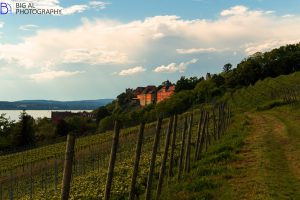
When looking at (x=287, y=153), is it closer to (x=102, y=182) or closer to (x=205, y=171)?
(x=205, y=171)

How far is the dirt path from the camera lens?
33.7ft

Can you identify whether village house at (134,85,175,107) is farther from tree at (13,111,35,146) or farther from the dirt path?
the dirt path

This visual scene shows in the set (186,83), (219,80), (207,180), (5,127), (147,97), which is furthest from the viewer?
(147,97)

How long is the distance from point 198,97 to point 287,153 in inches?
3352

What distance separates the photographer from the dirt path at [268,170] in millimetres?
10258

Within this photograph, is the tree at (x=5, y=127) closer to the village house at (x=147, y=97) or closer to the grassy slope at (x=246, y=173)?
the grassy slope at (x=246, y=173)

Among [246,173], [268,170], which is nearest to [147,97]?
[268,170]

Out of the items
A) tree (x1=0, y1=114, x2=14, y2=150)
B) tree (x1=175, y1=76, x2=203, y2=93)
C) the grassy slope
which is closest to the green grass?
the grassy slope

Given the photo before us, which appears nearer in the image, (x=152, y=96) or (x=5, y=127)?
(x=5, y=127)

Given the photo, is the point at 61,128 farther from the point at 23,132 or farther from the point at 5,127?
the point at 23,132

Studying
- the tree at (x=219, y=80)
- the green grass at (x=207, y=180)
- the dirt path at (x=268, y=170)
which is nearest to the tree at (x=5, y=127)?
the tree at (x=219, y=80)

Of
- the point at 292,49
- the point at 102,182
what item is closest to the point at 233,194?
the point at 102,182

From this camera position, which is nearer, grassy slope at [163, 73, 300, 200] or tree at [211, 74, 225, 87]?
grassy slope at [163, 73, 300, 200]

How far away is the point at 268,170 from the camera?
1277 centimetres
